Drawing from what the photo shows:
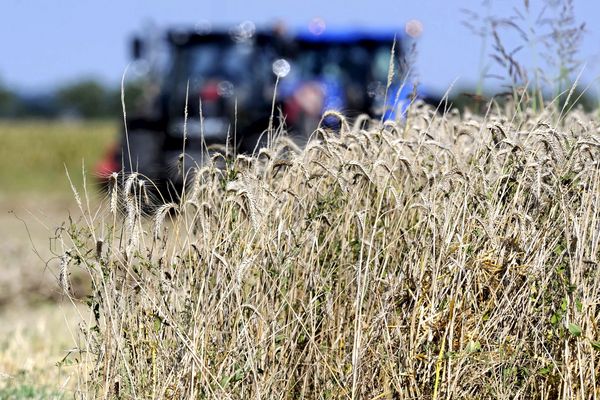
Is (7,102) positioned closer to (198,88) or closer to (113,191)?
(198,88)

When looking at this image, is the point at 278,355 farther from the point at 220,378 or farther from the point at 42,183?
the point at 42,183

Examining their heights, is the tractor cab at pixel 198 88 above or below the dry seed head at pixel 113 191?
below

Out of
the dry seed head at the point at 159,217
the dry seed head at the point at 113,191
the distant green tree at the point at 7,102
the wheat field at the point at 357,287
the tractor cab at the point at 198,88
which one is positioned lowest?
the distant green tree at the point at 7,102

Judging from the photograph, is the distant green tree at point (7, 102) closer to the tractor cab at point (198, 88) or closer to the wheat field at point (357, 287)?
the tractor cab at point (198, 88)

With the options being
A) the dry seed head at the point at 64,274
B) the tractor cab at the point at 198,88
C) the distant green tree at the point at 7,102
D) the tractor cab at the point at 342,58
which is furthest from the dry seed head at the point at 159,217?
the distant green tree at the point at 7,102

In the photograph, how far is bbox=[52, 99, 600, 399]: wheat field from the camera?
3.36 metres

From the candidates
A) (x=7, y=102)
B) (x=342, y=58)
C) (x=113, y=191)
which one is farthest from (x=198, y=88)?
(x=7, y=102)

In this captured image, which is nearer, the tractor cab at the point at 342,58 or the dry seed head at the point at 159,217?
the dry seed head at the point at 159,217

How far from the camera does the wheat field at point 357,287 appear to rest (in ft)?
11.0

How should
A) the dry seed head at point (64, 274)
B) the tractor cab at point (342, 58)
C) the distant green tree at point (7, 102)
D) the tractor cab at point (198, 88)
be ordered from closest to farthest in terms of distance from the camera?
1. the dry seed head at point (64, 274)
2. the tractor cab at point (198, 88)
3. the tractor cab at point (342, 58)
4. the distant green tree at point (7, 102)

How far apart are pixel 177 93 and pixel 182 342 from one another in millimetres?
11939

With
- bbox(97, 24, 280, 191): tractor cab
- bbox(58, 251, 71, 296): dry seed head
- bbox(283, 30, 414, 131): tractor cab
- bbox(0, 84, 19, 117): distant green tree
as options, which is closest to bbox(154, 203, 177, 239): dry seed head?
bbox(58, 251, 71, 296): dry seed head

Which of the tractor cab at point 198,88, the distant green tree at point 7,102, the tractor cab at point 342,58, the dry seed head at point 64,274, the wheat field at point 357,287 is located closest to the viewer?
the dry seed head at point 64,274

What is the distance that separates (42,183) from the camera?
90.4ft
